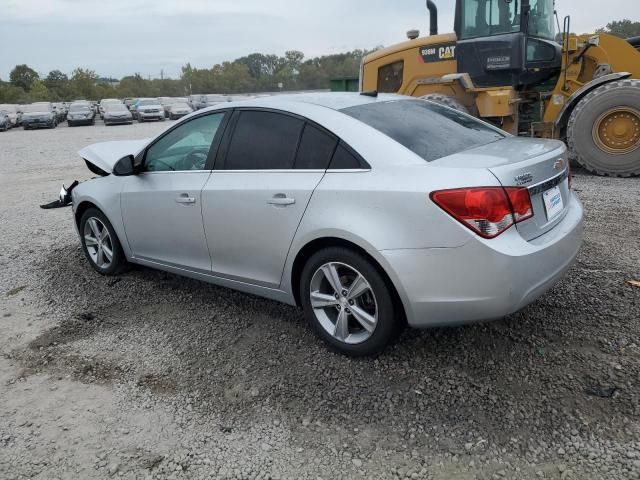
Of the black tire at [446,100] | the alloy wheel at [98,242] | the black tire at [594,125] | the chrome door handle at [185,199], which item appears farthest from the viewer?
the black tire at [446,100]

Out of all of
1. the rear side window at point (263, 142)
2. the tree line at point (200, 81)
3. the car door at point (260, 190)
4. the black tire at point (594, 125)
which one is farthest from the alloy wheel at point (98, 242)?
the tree line at point (200, 81)

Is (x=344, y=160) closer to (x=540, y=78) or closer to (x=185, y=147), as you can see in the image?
(x=185, y=147)

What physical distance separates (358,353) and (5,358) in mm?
2406

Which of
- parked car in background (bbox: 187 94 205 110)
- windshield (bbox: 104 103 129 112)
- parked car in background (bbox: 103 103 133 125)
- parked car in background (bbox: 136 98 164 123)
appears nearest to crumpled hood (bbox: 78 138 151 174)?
parked car in background (bbox: 103 103 133 125)

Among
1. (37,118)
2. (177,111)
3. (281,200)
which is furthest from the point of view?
(177,111)

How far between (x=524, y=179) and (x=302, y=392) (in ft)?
5.53

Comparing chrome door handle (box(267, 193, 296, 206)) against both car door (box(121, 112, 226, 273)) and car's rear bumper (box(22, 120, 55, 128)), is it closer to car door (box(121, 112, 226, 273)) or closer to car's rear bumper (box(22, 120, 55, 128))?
car door (box(121, 112, 226, 273))

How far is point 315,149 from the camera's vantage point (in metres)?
3.37

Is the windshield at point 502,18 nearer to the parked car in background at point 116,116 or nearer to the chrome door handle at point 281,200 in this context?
the chrome door handle at point 281,200

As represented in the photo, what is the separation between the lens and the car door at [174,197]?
3.96 meters

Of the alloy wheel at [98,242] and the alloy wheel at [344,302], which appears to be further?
the alloy wheel at [98,242]

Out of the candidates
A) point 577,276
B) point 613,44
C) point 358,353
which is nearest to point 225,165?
point 358,353

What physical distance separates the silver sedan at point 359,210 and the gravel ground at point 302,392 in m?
0.34

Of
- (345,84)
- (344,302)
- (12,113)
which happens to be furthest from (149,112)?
(344,302)
